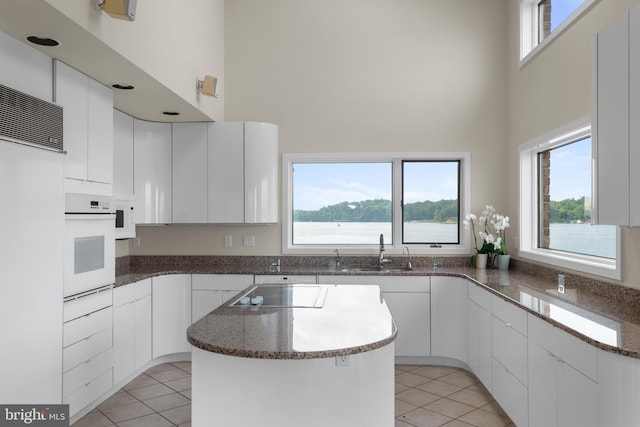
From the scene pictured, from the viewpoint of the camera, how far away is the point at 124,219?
401 cm

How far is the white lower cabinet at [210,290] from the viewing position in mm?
4402

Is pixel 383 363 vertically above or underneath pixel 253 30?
underneath

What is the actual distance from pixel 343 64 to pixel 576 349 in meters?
3.63

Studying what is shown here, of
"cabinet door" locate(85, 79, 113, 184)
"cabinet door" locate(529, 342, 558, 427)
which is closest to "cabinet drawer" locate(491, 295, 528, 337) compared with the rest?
"cabinet door" locate(529, 342, 558, 427)

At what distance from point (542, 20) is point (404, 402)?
3.46 metres

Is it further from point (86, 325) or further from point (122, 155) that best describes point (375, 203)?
point (86, 325)

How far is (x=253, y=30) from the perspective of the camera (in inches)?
195

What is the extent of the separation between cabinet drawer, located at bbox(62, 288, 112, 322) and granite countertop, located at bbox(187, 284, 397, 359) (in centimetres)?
108

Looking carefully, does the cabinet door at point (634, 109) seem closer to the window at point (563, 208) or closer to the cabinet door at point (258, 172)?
the window at point (563, 208)

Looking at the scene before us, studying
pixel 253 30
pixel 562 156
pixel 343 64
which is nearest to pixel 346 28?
pixel 343 64

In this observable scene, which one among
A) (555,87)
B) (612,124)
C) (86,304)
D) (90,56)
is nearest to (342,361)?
(612,124)

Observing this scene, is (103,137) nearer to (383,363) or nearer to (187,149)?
(187,149)

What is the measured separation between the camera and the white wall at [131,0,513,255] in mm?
4781

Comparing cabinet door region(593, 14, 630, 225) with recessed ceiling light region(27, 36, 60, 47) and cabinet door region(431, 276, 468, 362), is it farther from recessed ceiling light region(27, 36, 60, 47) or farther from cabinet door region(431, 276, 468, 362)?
recessed ceiling light region(27, 36, 60, 47)
